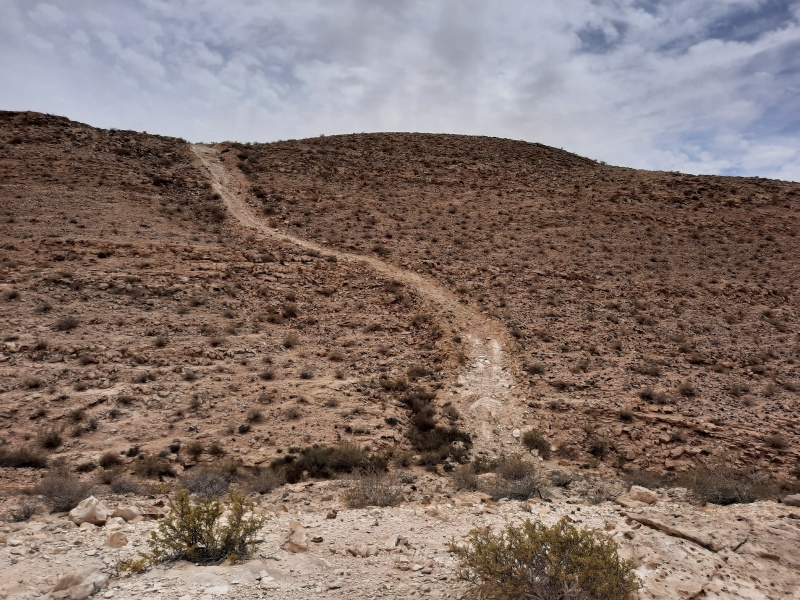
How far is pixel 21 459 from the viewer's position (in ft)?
24.7

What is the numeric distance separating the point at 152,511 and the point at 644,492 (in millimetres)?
6234

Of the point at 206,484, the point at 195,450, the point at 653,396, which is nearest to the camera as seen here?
the point at 206,484

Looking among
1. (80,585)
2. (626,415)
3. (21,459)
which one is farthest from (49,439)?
(626,415)

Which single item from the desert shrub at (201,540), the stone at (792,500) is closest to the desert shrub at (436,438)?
the stone at (792,500)

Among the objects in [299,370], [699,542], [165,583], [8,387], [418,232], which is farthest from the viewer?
[418,232]

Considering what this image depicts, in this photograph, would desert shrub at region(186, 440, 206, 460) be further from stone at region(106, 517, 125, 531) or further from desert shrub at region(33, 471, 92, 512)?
stone at region(106, 517, 125, 531)

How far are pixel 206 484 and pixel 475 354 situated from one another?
7.78m

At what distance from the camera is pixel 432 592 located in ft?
14.0

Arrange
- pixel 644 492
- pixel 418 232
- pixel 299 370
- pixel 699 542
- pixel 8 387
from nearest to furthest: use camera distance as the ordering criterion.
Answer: pixel 699 542 → pixel 644 492 → pixel 8 387 → pixel 299 370 → pixel 418 232

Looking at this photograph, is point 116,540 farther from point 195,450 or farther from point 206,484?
point 195,450

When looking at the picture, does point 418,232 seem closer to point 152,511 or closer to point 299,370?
point 299,370

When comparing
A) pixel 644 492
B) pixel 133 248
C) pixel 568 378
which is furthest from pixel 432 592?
pixel 133 248

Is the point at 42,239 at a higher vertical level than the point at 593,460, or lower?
higher

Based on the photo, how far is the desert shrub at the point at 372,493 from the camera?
6.50 meters
